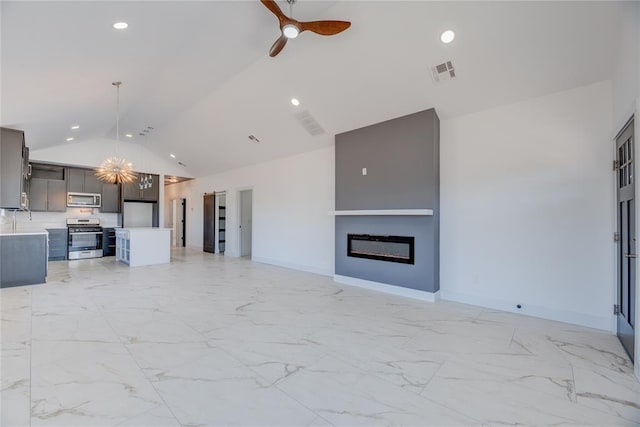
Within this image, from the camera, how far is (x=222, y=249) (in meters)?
9.77

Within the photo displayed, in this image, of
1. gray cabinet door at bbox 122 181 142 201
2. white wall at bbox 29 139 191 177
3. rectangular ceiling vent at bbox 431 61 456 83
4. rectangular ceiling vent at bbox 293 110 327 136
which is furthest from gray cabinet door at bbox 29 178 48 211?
rectangular ceiling vent at bbox 431 61 456 83

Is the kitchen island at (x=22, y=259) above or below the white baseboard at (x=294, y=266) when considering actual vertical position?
above

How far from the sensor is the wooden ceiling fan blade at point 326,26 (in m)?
2.81

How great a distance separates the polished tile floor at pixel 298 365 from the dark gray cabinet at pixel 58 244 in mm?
4500

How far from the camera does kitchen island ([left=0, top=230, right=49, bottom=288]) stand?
16.1 feet

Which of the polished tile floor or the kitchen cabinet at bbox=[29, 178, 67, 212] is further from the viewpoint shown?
the kitchen cabinet at bbox=[29, 178, 67, 212]

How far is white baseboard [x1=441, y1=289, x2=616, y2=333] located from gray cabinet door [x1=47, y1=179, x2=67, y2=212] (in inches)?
383

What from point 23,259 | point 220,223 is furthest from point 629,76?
point 220,223

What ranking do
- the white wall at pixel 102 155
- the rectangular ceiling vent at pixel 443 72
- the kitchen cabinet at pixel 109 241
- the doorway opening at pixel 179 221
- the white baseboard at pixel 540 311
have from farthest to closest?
the doorway opening at pixel 179 221 < the kitchen cabinet at pixel 109 241 < the white wall at pixel 102 155 < the rectangular ceiling vent at pixel 443 72 < the white baseboard at pixel 540 311

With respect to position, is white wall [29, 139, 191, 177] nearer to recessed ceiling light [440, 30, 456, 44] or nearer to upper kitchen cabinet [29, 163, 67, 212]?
upper kitchen cabinet [29, 163, 67, 212]

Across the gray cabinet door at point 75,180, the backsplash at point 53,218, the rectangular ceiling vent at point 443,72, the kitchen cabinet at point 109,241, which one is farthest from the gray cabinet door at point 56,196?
the rectangular ceiling vent at point 443,72

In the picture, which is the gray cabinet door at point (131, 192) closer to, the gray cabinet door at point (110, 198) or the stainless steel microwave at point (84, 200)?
the gray cabinet door at point (110, 198)

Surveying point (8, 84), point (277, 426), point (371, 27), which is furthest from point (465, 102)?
point (8, 84)

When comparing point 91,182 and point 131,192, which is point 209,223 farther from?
point 91,182
